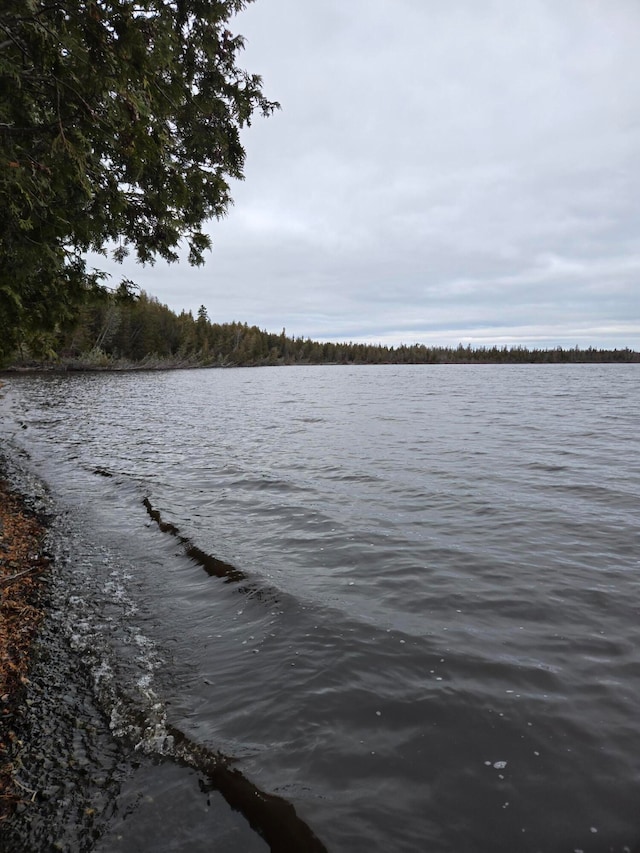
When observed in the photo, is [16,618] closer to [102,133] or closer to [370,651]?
[370,651]

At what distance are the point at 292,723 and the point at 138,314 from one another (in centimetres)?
12263

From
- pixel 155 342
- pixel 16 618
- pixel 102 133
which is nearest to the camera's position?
pixel 102 133

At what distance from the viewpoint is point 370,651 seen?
16.5ft

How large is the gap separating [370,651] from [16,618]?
4201 millimetres

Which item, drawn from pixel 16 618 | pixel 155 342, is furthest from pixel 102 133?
pixel 155 342

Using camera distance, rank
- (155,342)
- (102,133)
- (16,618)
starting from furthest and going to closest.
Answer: (155,342), (16,618), (102,133)

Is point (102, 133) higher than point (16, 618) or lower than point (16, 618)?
higher

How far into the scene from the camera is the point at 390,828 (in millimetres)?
3061

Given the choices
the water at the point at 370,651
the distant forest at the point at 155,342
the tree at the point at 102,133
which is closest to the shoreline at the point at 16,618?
the water at the point at 370,651

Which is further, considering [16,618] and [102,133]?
[16,618]

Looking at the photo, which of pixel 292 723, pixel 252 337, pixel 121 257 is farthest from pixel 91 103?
pixel 252 337

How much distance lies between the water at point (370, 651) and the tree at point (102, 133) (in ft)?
15.8

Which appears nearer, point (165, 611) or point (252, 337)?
point (165, 611)

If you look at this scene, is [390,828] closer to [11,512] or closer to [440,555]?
[440,555]
